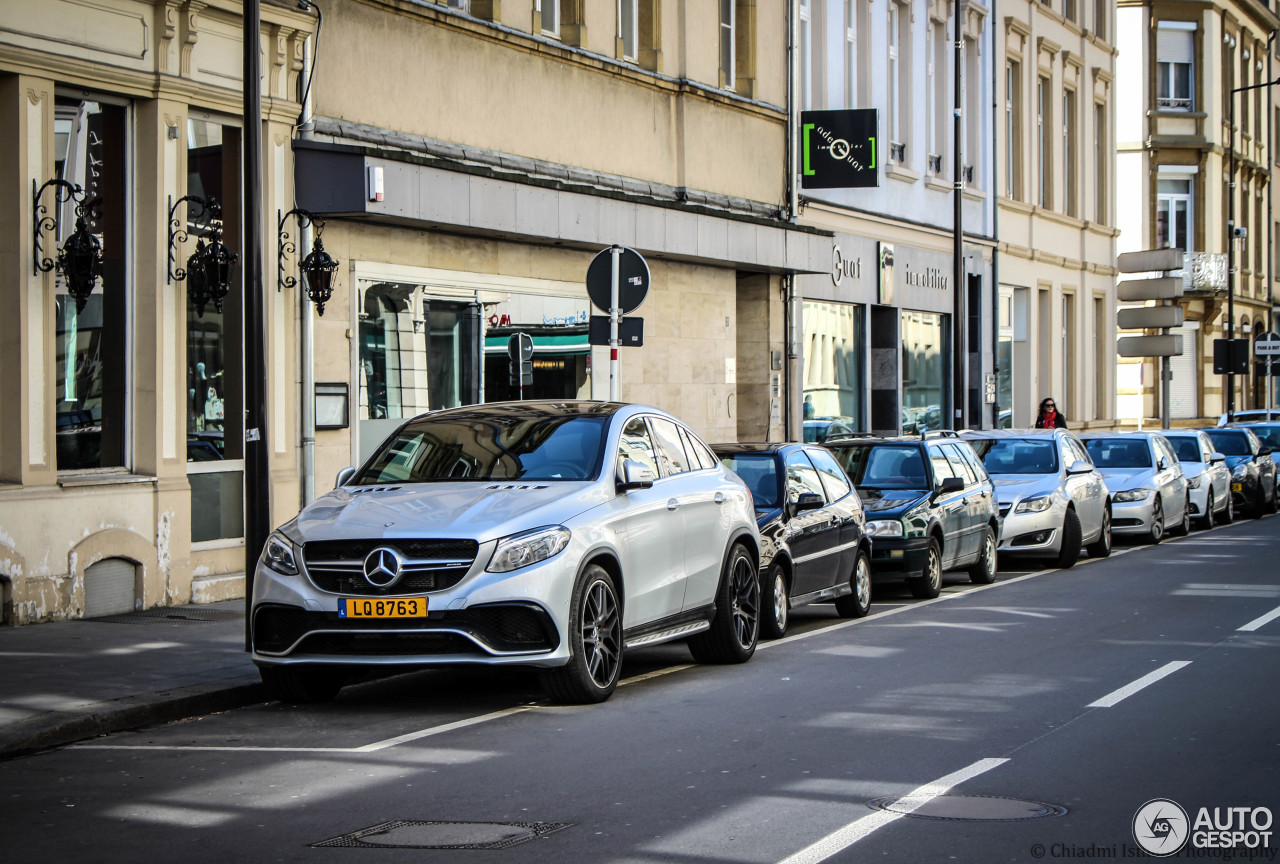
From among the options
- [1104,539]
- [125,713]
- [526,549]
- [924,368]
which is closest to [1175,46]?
[924,368]

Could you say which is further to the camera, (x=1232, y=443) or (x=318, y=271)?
(x=1232, y=443)

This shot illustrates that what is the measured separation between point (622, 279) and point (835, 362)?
14.7m

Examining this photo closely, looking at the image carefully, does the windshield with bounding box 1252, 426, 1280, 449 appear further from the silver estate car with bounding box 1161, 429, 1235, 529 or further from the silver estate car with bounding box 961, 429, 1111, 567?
the silver estate car with bounding box 961, 429, 1111, 567

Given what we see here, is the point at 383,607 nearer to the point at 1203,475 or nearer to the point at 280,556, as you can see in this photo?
the point at 280,556

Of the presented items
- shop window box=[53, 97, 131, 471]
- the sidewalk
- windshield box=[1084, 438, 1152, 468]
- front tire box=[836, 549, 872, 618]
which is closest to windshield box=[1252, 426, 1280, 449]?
windshield box=[1084, 438, 1152, 468]

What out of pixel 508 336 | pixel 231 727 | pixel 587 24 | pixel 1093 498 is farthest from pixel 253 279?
pixel 1093 498

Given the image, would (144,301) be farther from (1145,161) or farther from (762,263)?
(1145,161)

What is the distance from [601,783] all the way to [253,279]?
5.03 meters

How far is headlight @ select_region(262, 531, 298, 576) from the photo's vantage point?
382 inches

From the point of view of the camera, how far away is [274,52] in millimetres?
15938

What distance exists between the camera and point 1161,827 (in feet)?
21.6

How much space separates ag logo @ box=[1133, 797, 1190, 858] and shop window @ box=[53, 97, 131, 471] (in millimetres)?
9815

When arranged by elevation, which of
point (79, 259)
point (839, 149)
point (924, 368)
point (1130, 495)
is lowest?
point (1130, 495)

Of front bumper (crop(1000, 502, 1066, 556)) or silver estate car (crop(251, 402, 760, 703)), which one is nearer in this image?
silver estate car (crop(251, 402, 760, 703))
